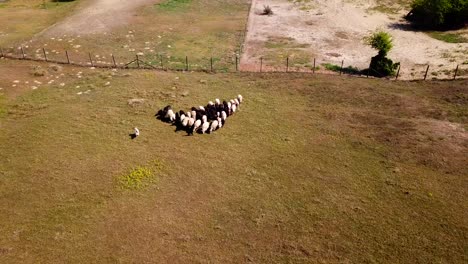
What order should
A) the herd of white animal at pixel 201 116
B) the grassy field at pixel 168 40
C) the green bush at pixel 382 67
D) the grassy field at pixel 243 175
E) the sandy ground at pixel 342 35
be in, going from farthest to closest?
1. the grassy field at pixel 168 40
2. the sandy ground at pixel 342 35
3. the green bush at pixel 382 67
4. the herd of white animal at pixel 201 116
5. the grassy field at pixel 243 175

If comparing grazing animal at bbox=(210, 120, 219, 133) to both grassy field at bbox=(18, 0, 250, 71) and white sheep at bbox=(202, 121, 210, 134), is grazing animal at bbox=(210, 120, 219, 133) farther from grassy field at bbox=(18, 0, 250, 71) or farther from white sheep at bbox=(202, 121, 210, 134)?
grassy field at bbox=(18, 0, 250, 71)

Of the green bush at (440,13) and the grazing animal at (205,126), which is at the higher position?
the green bush at (440,13)

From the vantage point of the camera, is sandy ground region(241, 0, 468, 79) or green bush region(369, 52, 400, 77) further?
sandy ground region(241, 0, 468, 79)

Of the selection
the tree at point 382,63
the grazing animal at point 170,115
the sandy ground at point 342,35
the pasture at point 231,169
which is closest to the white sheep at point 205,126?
the pasture at point 231,169

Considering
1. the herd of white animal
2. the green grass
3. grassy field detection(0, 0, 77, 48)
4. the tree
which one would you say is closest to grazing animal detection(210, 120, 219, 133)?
the herd of white animal

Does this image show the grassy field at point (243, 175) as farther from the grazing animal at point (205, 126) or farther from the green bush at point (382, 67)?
the green bush at point (382, 67)

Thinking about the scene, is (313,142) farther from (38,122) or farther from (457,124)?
(38,122)

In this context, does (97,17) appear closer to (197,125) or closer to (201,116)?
(201,116)
